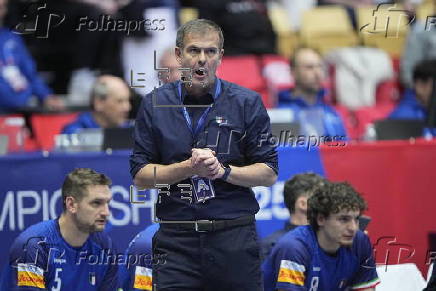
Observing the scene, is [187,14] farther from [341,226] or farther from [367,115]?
[341,226]

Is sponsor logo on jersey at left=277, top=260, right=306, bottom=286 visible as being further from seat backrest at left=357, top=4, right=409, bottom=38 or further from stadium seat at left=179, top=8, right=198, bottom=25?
seat backrest at left=357, top=4, right=409, bottom=38

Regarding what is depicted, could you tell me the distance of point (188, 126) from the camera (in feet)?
17.8

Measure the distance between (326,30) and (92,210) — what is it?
6.91m

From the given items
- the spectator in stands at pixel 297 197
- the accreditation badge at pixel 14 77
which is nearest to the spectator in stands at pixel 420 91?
the spectator in stands at pixel 297 197

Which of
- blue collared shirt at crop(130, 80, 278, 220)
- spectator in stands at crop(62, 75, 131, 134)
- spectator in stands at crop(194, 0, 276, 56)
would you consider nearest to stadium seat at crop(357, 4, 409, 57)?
A: spectator in stands at crop(194, 0, 276, 56)

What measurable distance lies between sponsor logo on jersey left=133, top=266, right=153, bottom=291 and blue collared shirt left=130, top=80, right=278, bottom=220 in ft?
5.30

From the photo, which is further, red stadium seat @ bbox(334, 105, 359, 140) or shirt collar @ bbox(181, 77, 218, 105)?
red stadium seat @ bbox(334, 105, 359, 140)

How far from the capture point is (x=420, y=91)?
10648mm

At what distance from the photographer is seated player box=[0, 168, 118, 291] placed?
7.09m

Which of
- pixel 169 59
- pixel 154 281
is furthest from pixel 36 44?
pixel 154 281

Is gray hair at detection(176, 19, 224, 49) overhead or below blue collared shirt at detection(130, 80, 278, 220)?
overhead

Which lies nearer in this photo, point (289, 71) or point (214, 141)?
point (214, 141)

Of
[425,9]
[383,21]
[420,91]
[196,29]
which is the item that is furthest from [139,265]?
[425,9]

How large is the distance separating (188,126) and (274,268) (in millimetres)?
1933
